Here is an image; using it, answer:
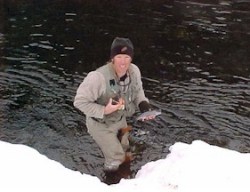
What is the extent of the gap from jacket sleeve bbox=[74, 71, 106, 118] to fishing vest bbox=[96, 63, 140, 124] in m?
0.12

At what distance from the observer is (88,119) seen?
743cm

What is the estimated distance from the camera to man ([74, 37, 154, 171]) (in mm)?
6887

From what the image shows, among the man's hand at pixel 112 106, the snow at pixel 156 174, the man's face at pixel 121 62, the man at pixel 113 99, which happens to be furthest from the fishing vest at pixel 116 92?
the snow at pixel 156 174

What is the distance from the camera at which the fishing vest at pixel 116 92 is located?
7047 millimetres

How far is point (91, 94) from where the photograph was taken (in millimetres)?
6938

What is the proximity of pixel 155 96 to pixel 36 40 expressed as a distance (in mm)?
4440

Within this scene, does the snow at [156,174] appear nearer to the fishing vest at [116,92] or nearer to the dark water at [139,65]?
the fishing vest at [116,92]

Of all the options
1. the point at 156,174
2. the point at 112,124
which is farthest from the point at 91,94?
the point at 156,174

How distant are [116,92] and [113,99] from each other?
0.14 metres

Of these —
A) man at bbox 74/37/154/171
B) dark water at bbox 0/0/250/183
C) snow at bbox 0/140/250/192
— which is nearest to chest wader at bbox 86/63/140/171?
man at bbox 74/37/154/171

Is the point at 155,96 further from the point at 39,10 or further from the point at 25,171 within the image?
the point at 39,10

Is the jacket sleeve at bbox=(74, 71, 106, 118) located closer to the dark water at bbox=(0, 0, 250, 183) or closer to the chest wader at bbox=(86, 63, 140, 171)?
the chest wader at bbox=(86, 63, 140, 171)

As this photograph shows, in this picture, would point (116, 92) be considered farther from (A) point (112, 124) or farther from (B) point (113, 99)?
(A) point (112, 124)

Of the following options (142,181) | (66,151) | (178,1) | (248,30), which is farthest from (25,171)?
(178,1)
